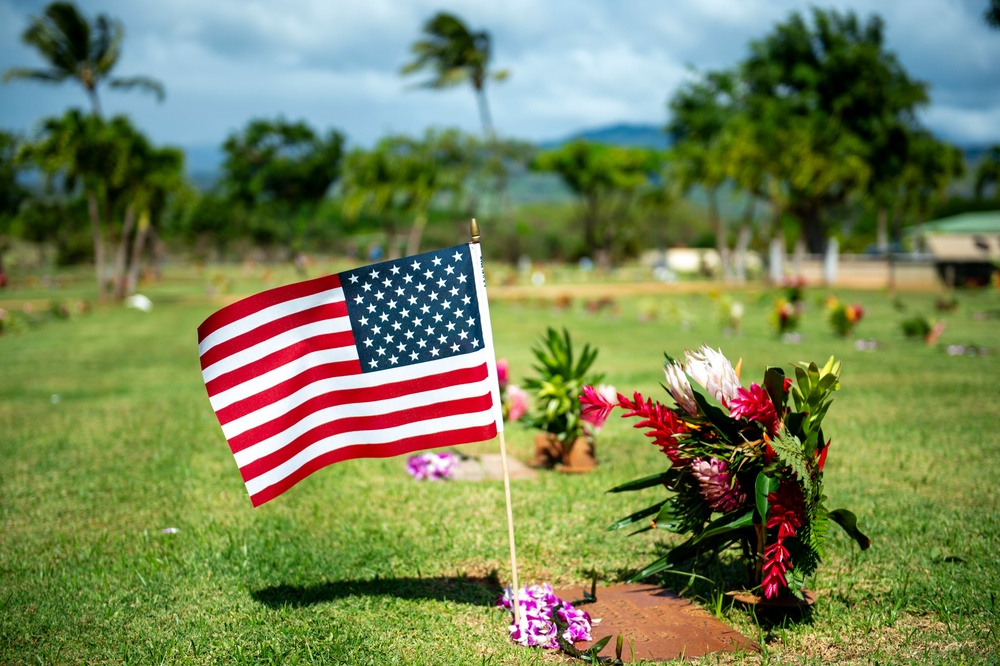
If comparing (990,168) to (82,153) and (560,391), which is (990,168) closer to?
(82,153)

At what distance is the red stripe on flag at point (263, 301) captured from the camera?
386cm

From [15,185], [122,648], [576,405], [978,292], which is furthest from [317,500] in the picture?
[15,185]

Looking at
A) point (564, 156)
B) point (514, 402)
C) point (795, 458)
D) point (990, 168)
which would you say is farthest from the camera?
point (564, 156)

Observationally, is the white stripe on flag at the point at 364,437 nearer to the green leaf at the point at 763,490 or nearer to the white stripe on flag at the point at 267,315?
the white stripe on flag at the point at 267,315

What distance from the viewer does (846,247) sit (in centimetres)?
6600

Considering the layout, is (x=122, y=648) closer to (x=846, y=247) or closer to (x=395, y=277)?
(x=395, y=277)

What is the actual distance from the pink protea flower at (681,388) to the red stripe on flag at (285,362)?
1.46 m

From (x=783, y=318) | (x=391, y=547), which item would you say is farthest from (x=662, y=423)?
(x=783, y=318)

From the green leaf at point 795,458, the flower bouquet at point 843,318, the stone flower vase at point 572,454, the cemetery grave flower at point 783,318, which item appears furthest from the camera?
the cemetery grave flower at point 783,318

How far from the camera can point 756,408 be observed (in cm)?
357

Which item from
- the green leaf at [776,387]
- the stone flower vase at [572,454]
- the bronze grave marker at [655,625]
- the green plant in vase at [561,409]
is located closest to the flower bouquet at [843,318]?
the green plant in vase at [561,409]

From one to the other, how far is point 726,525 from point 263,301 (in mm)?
2320

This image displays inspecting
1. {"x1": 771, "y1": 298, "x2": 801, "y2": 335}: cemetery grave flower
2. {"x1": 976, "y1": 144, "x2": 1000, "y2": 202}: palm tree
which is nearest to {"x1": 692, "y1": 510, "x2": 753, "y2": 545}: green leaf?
{"x1": 771, "y1": 298, "x2": 801, "y2": 335}: cemetery grave flower

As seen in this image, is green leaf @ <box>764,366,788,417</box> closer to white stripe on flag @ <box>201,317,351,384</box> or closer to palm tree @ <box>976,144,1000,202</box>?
white stripe on flag @ <box>201,317,351,384</box>
